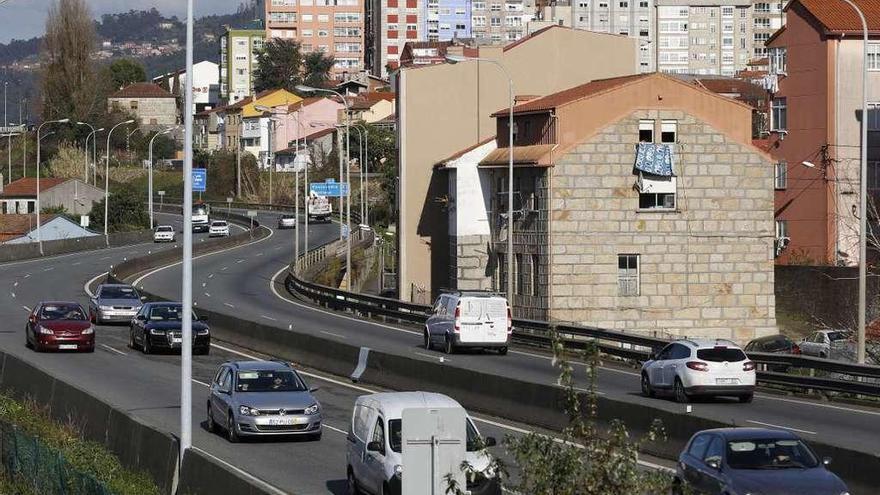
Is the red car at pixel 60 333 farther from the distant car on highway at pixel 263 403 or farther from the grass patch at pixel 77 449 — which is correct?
the distant car on highway at pixel 263 403

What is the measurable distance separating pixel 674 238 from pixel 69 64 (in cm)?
11271

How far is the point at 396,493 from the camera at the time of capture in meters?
18.5

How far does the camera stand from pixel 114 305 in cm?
5506

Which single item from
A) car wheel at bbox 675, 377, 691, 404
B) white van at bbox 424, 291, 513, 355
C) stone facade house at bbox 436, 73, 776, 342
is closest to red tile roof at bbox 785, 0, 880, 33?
stone facade house at bbox 436, 73, 776, 342

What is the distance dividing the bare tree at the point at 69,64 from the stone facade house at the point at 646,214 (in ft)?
347

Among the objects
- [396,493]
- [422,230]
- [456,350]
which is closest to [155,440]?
[396,493]

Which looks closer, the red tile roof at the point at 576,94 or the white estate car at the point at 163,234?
the red tile roof at the point at 576,94

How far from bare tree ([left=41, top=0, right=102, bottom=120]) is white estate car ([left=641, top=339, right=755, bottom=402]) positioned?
139969 mm

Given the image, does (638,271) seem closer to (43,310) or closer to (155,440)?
(43,310)

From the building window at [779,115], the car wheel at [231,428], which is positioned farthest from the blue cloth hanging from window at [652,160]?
the car wheel at [231,428]

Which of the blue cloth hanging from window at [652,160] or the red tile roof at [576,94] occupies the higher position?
the red tile roof at [576,94]

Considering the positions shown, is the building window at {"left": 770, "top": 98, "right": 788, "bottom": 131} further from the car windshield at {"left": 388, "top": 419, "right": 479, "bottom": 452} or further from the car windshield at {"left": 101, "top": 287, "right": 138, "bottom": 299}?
the car windshield at {"left": 388, "top": 419, "right": 479, "bottom": 452}

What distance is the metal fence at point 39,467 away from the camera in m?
18.7

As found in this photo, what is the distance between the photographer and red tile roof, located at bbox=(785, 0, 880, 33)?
2926 inches
